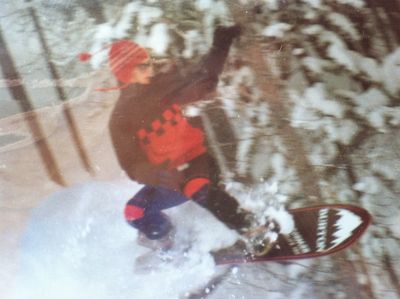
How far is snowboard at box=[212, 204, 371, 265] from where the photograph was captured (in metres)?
1.45

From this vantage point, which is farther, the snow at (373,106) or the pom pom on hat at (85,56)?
the pom pom on hat at (85,56)

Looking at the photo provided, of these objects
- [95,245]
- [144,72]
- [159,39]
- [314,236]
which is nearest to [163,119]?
[144,72]

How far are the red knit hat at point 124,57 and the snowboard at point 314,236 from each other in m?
0.68

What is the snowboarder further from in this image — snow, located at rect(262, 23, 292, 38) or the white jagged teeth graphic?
the white jagged teeth graphic

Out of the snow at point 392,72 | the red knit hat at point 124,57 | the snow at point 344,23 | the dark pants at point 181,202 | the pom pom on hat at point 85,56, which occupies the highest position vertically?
the pom pom on hat at point 85,56

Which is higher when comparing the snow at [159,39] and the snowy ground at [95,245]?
the snow at [159,39]

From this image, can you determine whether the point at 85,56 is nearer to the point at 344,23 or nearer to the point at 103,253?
the point at 103,253

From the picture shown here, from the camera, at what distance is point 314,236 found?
146cm

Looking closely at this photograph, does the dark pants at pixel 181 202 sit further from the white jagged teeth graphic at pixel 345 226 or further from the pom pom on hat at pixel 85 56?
the pom pom on hat at pixel 85 56

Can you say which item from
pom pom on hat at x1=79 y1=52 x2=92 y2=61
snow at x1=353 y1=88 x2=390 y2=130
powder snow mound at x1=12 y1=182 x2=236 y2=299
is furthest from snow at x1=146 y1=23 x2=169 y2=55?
snow at x1=353 y1=88 x2=390 y2=130

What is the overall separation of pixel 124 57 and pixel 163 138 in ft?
1.05

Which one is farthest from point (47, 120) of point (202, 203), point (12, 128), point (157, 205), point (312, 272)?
point (312, 272)

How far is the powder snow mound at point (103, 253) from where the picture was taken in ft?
4.83

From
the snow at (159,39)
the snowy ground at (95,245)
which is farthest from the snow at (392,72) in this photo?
the snow at (159,39)
